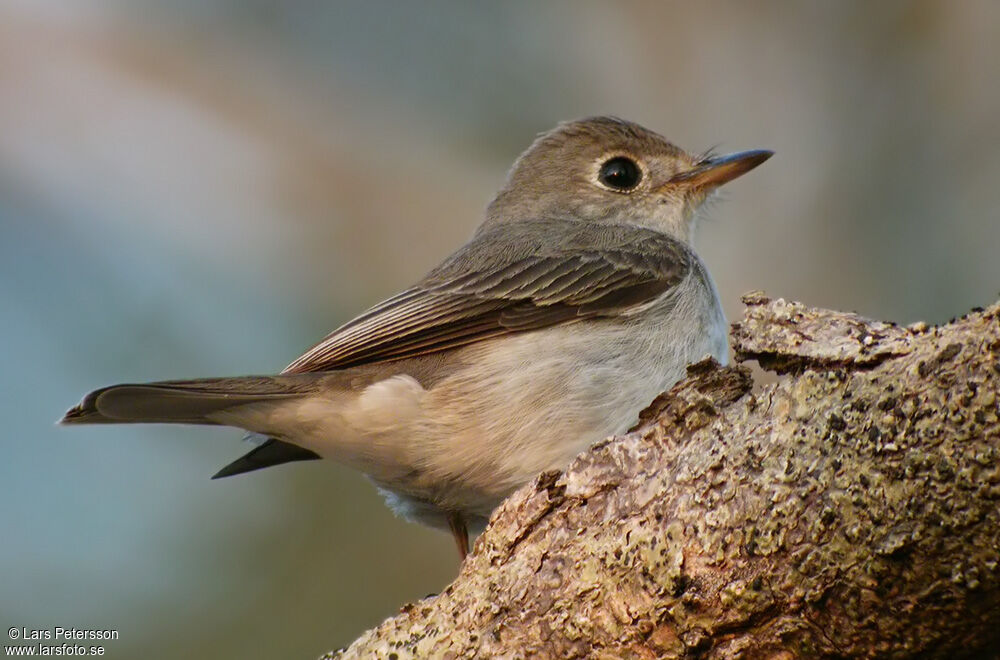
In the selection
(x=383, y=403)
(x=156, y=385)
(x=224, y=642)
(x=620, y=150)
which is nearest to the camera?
(x=156, y=385)

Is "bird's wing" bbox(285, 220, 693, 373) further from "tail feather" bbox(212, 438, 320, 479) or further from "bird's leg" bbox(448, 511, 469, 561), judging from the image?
"bird's leg" bbox(448, 511, 469, 561)

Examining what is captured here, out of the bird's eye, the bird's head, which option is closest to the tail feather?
the bird's head

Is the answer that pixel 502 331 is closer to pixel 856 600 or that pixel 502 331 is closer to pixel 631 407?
pixel 631 407

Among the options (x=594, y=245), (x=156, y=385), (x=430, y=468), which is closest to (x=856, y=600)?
Answer: (x=430, y=468)

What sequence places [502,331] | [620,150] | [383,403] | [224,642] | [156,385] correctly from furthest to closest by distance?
[224,642] → [620,150] → [502,331] → [383,403] → [156,385]

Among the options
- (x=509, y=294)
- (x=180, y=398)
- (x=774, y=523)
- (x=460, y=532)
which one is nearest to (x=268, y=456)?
(x=460, y=532)

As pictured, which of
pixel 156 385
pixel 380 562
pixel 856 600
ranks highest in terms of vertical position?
pixel 380 562

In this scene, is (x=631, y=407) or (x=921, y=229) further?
(x=921, y=229)
